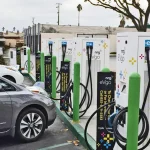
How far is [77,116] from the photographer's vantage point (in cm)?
756

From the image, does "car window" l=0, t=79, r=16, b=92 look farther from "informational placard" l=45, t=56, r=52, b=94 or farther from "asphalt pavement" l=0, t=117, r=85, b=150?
"informational placard" l=45, t=56, r=52, b=94

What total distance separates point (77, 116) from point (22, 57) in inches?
504

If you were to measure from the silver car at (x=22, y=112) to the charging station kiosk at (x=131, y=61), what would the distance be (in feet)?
7.66

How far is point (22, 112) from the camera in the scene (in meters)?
6.42

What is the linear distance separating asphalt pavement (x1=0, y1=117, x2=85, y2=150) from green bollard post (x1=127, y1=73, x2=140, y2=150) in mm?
2155

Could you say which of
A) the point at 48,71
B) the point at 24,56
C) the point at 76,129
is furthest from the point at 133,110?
the point at 24,56

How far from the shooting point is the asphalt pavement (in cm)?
630

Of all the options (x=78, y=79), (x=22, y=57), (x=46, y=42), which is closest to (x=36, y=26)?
(x=22, y=57)

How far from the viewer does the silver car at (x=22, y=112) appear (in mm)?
6199

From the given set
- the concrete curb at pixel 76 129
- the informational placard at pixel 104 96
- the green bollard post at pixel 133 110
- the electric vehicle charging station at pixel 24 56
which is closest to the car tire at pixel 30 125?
the concrete curb at pixel 76 129

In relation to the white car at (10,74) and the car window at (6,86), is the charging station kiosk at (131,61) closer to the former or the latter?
the car window at (6,86)

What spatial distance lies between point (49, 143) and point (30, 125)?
53cm

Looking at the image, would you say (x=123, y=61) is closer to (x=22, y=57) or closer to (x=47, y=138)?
(x=47, y=138)

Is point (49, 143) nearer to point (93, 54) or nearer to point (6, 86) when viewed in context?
point (6, 86)
